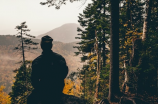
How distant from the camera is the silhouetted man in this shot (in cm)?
230

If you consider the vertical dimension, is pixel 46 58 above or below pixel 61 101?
above

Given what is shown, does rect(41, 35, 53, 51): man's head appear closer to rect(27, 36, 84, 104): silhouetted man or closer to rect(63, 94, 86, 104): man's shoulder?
rect(27, 36, 84, 104): silhouetted man

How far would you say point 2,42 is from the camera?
543 feet

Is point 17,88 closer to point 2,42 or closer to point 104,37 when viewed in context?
point 104,37

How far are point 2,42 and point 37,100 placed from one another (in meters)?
205

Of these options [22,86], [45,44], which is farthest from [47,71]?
[22,86]

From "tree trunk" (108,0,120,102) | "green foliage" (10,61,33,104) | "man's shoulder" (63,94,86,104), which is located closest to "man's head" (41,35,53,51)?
"man's shoulder" (63,94,86,104)

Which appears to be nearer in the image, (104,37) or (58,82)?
(58,82)

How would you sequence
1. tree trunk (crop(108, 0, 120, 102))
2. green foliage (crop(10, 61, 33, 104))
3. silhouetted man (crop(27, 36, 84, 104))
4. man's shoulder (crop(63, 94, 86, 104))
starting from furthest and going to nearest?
green foliage (crop(10, 61, 33, 104)) < tree trunk (crop(108, 0, 120, 102)) < man's shoulder (crop(63, 94, 86, 104)) < silhouetted man (crop(27, 36, 84, 104))

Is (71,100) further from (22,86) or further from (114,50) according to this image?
(22,86)

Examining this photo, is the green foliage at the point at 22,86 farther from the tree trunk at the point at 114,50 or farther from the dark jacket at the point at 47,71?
the dark jacket at the point at 47,71

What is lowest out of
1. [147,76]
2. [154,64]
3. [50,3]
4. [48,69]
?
[147,76]

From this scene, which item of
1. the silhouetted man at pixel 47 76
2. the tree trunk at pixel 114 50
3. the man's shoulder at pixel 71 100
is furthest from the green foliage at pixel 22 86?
the man's shoulder at pixel 71 100

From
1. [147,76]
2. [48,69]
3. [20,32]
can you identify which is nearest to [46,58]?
[48,69]
